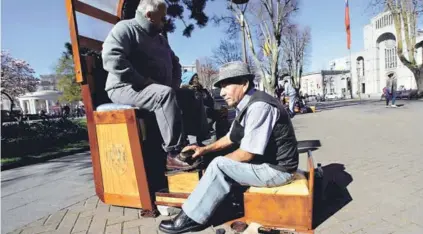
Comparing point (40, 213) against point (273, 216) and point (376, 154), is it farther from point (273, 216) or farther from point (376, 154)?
point (376, 154)

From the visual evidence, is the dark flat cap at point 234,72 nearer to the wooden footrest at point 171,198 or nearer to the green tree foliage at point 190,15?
the wooden footrest at point 171,198

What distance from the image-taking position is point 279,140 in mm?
2408

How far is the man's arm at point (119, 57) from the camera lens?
8.54 ft

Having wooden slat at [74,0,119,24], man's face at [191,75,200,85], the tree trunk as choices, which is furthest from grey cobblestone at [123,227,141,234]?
the tree trunk

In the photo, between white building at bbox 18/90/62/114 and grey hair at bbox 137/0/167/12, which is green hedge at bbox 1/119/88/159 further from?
white building at bbox 18/90/62/114

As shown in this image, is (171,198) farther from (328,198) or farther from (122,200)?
(328,198)

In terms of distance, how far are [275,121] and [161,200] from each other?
4.56 feet

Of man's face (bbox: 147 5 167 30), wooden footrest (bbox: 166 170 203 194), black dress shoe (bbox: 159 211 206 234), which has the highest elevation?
man's face (bbox: 147 5 167 30)

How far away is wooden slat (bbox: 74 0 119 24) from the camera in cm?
318

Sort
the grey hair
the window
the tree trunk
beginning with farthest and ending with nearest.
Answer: the window, the tree trunk, the grey hair

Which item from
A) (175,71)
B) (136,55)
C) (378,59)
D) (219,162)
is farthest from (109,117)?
(378,59)

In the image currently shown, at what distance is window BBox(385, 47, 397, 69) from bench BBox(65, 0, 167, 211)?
72319 mm

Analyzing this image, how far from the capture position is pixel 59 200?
3.59 metres

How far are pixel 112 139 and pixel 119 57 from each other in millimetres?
892
